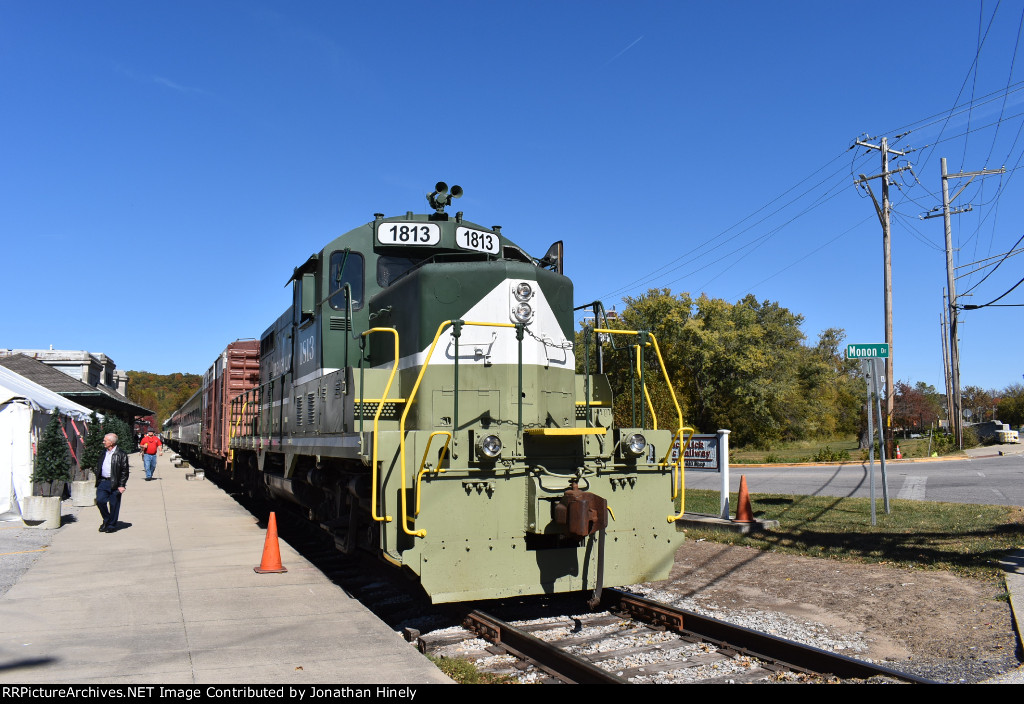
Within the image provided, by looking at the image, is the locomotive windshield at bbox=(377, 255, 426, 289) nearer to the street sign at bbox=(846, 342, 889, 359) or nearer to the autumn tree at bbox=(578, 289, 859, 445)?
the street sign at bbox=(846, 342, 889, 359)

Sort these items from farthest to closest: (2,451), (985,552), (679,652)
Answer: (2,451) < (985,552) < (679,652)

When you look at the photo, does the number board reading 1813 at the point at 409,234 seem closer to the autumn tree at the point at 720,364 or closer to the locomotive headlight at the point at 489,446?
the locomotive headlight at the point at 489,446

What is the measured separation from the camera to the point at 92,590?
686 centimetres

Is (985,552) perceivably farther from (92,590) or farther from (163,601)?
(92,590)

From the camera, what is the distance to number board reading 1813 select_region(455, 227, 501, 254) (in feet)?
24.2

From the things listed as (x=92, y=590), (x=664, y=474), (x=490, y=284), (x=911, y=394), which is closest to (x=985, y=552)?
(x=664, y=474)

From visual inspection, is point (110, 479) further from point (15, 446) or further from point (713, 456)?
point (713, 456)

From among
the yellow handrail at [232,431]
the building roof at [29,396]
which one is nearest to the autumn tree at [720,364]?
the yellow handrail at [232,431]

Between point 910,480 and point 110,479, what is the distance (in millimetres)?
17217

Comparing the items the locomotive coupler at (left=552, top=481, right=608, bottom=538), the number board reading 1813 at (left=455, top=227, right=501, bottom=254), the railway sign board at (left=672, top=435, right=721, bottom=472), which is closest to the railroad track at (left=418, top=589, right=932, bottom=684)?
the locomotive coupler at (left=552, top=481, right=608, bottom=538)

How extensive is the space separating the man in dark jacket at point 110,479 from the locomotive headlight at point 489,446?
7619mm

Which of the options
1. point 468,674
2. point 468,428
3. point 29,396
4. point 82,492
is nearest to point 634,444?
point 468,428
